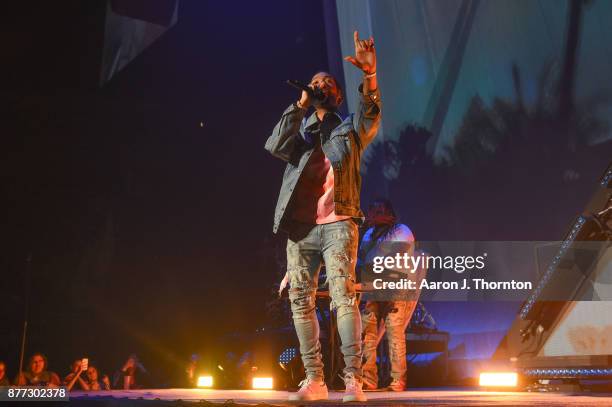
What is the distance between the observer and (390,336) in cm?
533

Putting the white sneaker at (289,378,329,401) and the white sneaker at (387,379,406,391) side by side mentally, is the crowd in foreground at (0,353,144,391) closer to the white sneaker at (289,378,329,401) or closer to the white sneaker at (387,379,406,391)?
the white sneaker at (387,379,406,391)

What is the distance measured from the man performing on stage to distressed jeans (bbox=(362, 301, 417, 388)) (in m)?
2.39

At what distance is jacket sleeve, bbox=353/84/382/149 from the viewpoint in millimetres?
2924

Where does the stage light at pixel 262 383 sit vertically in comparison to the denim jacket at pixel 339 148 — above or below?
below

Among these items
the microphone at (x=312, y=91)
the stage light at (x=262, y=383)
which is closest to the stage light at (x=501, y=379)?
the stage light at (x=262, y=383)

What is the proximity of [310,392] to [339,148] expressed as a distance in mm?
1188

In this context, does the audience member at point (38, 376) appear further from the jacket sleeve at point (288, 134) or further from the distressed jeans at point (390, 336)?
the jacket sleeve at point (288, 134)

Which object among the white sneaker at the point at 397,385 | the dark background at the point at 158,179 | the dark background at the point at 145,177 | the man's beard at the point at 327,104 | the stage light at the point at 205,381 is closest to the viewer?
the man's beard at the point at 327,104

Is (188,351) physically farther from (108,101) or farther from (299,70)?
(299,70)

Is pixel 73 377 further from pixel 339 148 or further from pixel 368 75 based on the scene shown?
pixel 368 75

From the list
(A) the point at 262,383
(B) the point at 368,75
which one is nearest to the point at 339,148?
(B) the point at 368,75

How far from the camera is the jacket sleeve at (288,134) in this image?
2943mm

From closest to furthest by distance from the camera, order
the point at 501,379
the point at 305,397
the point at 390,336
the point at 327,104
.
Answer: the point at 305,397
the point at 327,104
the point at 501,379
the point at 390,336

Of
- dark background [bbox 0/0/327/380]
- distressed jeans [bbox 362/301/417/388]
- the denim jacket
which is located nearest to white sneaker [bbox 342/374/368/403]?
the denim jacket
